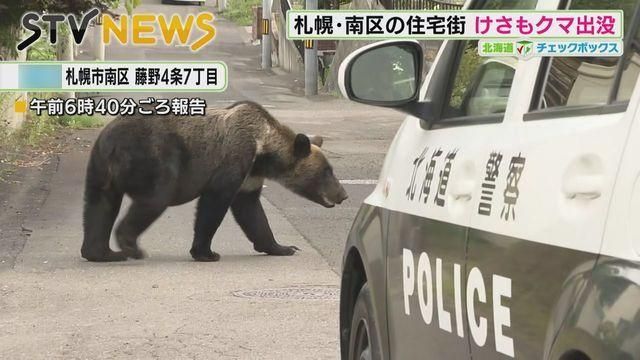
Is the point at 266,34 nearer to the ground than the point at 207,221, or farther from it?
nearer to the ground

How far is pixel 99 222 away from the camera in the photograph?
1228 cm

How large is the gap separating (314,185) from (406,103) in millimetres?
8664

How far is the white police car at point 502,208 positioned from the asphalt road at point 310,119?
22.5 feet

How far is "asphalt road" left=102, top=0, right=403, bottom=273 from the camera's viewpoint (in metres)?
14.9

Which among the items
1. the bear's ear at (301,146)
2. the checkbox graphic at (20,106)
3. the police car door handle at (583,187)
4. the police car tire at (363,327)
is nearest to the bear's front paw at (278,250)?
the bear's ear at (301,146)

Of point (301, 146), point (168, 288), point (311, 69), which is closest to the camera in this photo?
point (168, 288)

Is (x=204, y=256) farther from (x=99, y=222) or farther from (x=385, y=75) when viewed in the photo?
(x=385, y=75)

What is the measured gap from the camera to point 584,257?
302cm

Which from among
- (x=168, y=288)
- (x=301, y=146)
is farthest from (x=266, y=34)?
(x=168, y=288)

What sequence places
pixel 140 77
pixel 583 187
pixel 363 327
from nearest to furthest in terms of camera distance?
pixel 583 187 → pixel 363 327 → pixel 140 77

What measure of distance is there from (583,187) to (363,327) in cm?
242

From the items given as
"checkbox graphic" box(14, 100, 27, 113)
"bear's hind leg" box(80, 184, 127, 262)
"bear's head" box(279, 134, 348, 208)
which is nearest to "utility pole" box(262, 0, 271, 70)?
"checkbox graphic" box(14, 100, 27, 113)

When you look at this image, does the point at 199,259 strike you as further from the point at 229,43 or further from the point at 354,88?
the point at 229,43

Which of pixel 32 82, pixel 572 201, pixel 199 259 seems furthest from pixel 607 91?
pixel 199 259
